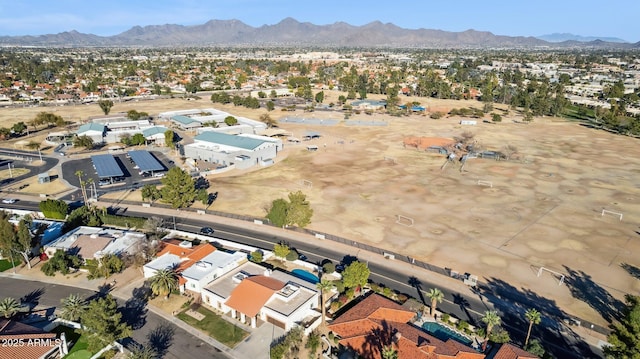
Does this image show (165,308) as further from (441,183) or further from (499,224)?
(441,183)

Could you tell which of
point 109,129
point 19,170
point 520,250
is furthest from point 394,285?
point 109,129

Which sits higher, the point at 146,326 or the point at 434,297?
the point at 434,297

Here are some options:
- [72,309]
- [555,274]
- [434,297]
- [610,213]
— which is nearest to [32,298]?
[72,309]

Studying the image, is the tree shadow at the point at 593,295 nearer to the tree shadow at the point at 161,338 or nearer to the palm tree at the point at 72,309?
the tree shadow at the point at 161,338

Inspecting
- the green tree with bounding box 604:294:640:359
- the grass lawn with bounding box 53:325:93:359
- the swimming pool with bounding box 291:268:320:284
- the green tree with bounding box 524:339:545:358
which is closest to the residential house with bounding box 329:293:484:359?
the green tree with bounding box 524:339:545:358

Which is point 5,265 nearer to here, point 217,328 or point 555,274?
point 217,328
